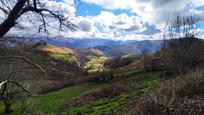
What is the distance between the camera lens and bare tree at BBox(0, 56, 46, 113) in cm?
998

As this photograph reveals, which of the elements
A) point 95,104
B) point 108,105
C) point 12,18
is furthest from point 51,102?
point 12,18

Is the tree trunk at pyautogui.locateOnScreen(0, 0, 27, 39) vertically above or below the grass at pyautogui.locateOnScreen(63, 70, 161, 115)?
above

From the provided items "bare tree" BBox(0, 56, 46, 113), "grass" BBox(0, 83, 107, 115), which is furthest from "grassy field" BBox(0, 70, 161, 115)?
"bare tree" BBox(0, 56, 46, 113)

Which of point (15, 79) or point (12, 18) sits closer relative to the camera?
point (12, 18)

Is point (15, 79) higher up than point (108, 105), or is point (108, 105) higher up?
point (15, 79)

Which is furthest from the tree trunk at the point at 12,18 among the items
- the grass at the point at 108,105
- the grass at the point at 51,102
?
the grass at the point at 51,102

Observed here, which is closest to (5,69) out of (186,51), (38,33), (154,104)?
(186,51)

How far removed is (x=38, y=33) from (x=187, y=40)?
5278cm

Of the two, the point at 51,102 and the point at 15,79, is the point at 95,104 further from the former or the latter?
the point at 51,102

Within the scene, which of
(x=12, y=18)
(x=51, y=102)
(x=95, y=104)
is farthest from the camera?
(x=51, y=102)

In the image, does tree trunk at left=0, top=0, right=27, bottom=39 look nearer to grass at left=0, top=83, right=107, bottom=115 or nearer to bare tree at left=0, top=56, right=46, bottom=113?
bare tree at left=0, top=56, right=46, bottom=113

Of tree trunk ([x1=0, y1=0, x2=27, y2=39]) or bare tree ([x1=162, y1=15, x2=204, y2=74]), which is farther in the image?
bare tree ([x1=162, y1=15, x2=204, y2=74])

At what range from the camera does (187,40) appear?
199 feet

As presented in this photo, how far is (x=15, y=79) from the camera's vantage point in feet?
146
